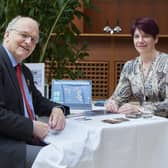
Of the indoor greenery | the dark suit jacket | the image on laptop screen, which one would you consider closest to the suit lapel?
the dark suit jacket

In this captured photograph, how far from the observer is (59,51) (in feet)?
10.9

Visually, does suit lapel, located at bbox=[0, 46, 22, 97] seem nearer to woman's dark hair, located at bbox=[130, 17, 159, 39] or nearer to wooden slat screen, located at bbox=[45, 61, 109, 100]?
woman's dark hair, located at bbox=[130, 17, 159, 39]

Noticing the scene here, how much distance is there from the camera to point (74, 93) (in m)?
2.45

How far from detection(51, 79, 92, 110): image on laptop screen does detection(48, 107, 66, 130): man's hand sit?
33 centimetres

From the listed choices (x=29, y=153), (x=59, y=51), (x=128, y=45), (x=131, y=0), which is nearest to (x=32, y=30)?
(x=29, y=153)

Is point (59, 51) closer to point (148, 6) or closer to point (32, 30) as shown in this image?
point (32, 30)

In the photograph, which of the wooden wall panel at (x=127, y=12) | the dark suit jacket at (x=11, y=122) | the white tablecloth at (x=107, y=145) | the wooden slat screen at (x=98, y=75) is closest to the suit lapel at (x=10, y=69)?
the dark suit jacket at (x=11, y=122)

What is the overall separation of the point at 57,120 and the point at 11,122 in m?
0.30

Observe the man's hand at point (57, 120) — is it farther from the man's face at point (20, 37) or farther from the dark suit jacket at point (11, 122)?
the man's face at point (20, 37)

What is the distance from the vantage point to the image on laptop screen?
245cm

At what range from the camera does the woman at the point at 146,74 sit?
9.11ft

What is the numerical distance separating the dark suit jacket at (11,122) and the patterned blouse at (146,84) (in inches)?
39.8

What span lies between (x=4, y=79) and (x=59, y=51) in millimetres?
1480

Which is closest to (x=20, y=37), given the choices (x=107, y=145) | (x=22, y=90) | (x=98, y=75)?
(x=22, y=90)
